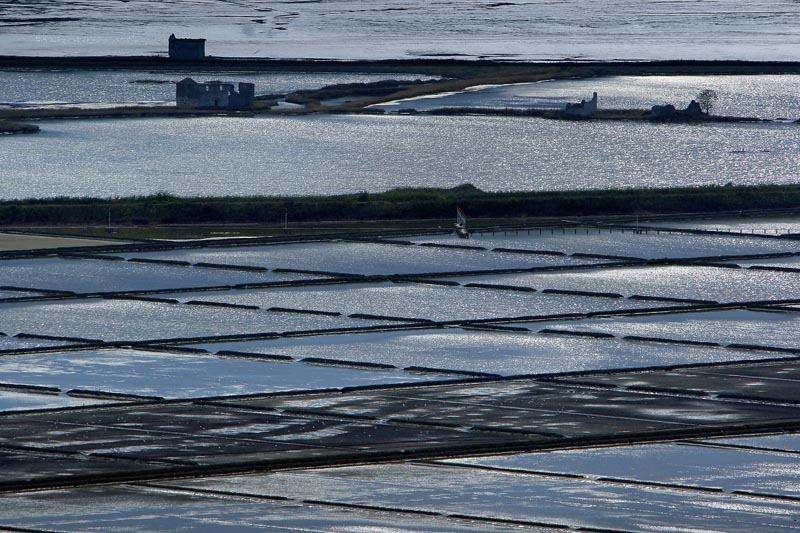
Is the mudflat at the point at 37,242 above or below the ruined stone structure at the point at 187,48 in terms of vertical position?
below

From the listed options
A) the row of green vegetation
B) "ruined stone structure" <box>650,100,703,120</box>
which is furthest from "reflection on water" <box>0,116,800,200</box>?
the row of green vegetation

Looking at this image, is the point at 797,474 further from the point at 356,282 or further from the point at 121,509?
the point at 356,282

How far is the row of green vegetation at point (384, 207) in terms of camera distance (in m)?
16.7

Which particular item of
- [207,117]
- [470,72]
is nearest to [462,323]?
[207,117]

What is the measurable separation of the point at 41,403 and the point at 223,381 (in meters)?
1.20

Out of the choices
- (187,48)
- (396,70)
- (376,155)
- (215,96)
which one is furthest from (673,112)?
(187,48)

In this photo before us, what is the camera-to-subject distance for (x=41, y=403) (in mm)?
9078

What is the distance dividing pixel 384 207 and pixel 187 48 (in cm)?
2407

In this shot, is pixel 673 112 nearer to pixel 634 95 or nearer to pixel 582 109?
pixel 582 109

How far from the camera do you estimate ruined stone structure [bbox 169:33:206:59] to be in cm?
3928

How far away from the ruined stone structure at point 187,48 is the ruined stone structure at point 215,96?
5539mm

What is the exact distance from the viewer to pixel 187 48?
1575 inches

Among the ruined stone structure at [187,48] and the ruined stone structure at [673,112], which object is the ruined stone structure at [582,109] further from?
the ruined stone structure at [187,48]

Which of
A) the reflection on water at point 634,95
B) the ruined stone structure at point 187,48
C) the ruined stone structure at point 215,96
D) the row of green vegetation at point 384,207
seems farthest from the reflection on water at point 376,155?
the ruined stone structure at point 187,48
